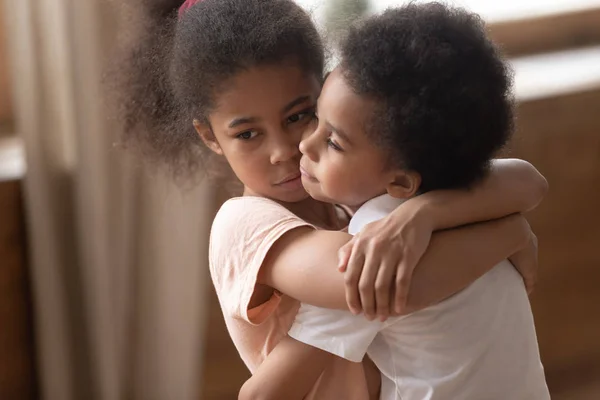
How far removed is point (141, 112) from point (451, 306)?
0.60 metres

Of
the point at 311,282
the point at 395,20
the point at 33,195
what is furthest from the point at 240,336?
the point at 33,195

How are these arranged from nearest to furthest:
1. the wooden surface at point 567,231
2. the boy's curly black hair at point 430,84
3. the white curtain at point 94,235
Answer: the boy's curly black hair at point 430,84 < the white curtain at point 94,235 < the wooden surface at point 567,231

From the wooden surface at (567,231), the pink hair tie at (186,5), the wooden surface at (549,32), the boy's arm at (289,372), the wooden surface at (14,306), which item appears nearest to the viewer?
the boy's arm at (289,372)

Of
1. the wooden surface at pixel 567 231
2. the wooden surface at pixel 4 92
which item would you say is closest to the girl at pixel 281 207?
the wooden surface at pixel 4 92

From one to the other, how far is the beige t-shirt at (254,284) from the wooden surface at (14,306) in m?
0.92

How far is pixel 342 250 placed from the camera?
1032 millimetres

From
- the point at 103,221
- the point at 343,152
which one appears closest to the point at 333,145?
the point at 343,152

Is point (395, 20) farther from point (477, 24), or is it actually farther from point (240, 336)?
point (240, 336)

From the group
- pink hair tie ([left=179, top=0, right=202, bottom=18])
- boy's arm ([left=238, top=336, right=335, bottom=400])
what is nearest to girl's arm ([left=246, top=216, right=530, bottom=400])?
boy's arm ([left=238, top=336, right=335, bottom=400])

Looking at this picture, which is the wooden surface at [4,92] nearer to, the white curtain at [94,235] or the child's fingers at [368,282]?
the white curtain at [94,235]

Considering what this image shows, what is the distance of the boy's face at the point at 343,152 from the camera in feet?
3.39

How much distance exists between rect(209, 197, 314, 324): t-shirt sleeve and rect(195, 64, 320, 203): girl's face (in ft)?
0.13

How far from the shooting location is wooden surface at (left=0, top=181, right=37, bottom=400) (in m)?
1.98

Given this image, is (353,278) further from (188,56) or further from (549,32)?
(549,32)
